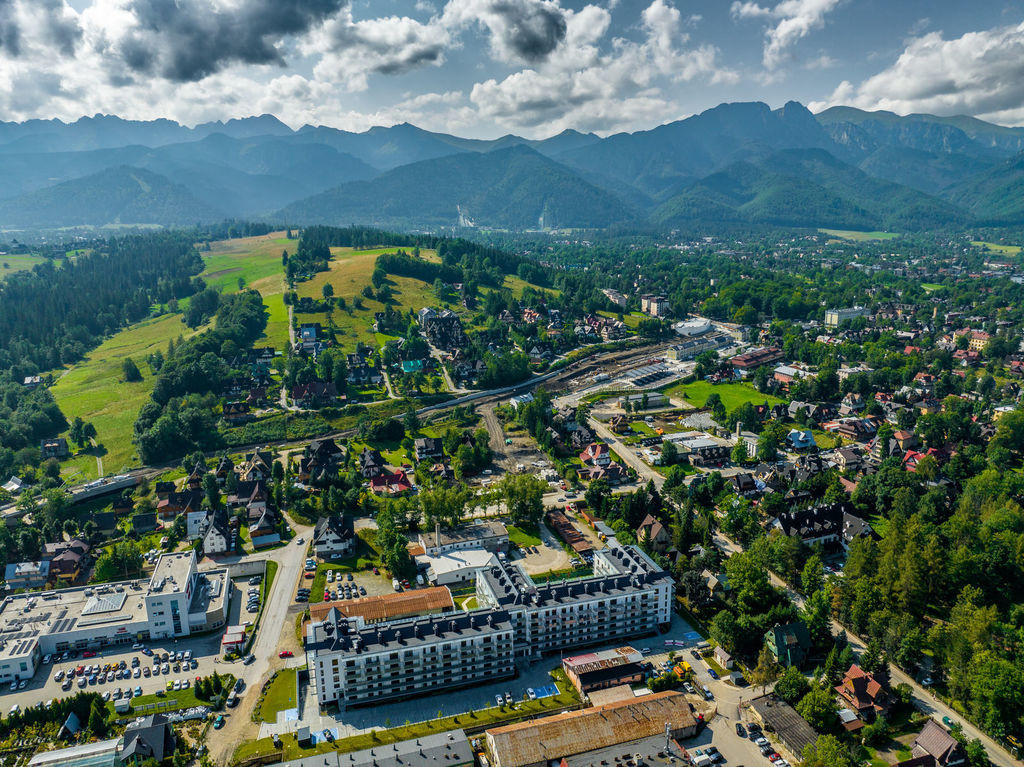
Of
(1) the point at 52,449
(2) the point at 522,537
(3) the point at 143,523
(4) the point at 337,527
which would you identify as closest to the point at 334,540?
(4) the point at 337,527

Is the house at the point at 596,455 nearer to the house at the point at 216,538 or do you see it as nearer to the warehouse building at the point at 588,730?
the warehouse building at the point at 588,730

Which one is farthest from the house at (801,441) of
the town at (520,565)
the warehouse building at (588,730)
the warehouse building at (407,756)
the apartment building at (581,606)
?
the warehouse building at (407,756)

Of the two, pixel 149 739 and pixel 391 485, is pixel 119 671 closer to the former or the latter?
pixel 149 739

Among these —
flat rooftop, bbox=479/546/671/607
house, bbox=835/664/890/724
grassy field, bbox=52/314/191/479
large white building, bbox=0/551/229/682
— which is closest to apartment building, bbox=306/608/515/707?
flat rooftop, bbox=479/546/671/607

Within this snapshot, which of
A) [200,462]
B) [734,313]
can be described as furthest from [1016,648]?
[734,313]

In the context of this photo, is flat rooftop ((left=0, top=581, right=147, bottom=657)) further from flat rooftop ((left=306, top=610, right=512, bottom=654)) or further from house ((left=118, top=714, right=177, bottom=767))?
flat rooftop ((left=306, top=610, right=512, bottom=654))

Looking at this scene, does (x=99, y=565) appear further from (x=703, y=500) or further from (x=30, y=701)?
(x=703, y=500)
